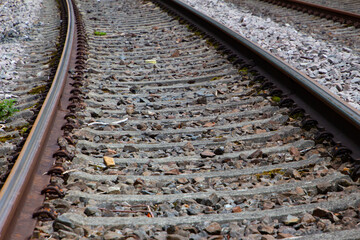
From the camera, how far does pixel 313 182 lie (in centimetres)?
237

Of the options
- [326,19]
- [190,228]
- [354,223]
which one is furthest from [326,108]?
[326,19]

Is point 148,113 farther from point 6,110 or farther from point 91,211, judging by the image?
point 91,211

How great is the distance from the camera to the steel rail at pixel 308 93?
2740 mm

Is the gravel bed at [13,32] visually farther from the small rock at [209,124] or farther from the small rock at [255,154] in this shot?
the small rock at [255,154]

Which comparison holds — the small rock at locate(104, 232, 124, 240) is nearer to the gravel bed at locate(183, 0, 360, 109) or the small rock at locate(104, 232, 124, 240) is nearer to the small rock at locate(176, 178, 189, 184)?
the small rock at locate(176, 178, 189, 184)

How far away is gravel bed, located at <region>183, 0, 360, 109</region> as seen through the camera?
4.49 metres

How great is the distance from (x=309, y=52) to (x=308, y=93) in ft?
8.59

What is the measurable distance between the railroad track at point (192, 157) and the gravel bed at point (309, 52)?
0.70 meters

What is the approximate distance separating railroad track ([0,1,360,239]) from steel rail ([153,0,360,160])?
0.05 ft

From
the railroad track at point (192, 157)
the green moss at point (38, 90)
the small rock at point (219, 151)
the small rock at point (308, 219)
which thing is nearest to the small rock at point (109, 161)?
the railroad track at point (192, 157)

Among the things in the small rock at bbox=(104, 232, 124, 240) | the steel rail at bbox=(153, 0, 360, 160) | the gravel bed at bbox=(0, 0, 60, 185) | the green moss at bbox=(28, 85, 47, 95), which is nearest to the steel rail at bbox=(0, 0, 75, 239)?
the gravel bed at bbox=(0, 0, 60, 185)

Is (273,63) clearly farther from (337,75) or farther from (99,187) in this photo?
(99,187)

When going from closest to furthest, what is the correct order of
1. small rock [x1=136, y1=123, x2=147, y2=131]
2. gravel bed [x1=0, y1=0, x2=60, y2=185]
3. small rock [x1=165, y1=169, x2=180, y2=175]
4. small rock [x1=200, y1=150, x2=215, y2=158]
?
small rock [x1=165, y1=169, x2=180, y2=175]
small rock [x1=200, y1=150, x2=215, y2=158]
gravel bed [x1=0, y1=0, x2=60, y2=185]
small rock [x1=136, y1=123, x2=147, y2=131]

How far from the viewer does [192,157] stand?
2889 millimetres
